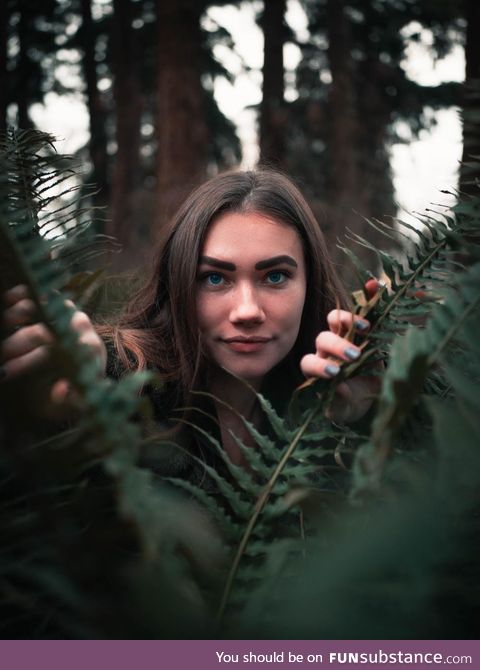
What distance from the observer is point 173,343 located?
1.90m

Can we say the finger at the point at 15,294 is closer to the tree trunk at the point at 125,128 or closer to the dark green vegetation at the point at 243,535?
the dark green vegetation at the point at 243,535

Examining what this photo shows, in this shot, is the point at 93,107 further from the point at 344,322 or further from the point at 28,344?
the point at 28,344

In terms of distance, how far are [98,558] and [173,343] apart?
1.36 metres

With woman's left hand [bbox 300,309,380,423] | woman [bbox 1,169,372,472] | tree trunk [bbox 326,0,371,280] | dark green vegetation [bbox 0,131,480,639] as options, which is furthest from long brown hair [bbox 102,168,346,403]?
tree trunk [bbox 326,0,371,280]

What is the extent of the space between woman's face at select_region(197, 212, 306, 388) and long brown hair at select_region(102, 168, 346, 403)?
0.18 feet

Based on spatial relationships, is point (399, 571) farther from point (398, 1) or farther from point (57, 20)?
point (57, 20)

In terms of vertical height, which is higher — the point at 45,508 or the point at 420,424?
the point at 45,508

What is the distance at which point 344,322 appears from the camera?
1064mm

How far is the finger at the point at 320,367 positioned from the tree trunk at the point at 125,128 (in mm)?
7488

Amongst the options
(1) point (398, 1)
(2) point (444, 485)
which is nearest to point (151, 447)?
(2) point (444, 485)

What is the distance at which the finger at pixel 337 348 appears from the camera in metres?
0.95

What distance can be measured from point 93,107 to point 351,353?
971 cm

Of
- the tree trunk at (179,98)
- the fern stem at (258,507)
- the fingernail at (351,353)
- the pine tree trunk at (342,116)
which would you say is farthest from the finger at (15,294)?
the pine tree trunk at (342,116)

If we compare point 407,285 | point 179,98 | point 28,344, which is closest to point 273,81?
point 179,98
